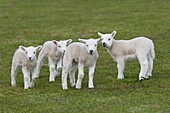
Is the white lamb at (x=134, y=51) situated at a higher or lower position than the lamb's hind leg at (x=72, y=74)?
higher

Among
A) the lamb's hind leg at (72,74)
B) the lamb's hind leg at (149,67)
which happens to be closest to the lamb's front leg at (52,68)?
the lamb's hind leg at (72,74)

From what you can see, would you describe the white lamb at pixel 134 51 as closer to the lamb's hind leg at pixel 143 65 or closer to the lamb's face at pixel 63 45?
the lamb's hind leg at pixel 143 65

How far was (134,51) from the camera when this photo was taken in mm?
14820

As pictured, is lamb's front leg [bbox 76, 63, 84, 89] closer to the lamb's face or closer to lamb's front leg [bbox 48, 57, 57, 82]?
the lamb's face

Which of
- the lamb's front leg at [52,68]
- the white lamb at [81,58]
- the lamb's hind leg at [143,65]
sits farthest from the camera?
the lamb's front leg at [52,68]

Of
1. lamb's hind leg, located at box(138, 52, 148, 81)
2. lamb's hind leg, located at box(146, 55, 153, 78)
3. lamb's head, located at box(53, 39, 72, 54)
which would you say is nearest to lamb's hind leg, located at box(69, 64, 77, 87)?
lamb's head, located at box(53, 39, 72, 54)

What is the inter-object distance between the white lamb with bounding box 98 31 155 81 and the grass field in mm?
346

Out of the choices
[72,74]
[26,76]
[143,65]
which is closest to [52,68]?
[72,74]

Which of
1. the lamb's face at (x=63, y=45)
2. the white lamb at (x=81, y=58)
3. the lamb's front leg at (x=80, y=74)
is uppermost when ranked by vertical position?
the lamb's face at (x=63, y=45)

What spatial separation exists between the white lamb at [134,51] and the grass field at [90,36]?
346 millimetres

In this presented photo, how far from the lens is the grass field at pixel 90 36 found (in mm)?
11797

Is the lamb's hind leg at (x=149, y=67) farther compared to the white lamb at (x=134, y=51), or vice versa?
the lamb's hind leg at (x=149, y=67)

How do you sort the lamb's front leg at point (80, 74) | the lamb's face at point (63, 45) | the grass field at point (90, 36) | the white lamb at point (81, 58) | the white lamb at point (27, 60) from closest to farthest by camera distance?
the grass field at point (90, 36) < the white lamb at point (81, 58) < the lamb's front leg at point (80, 74) < the white lamb at point (27, 60) < the lamb's face at point (63, 45)

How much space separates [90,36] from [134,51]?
37.9 feet
